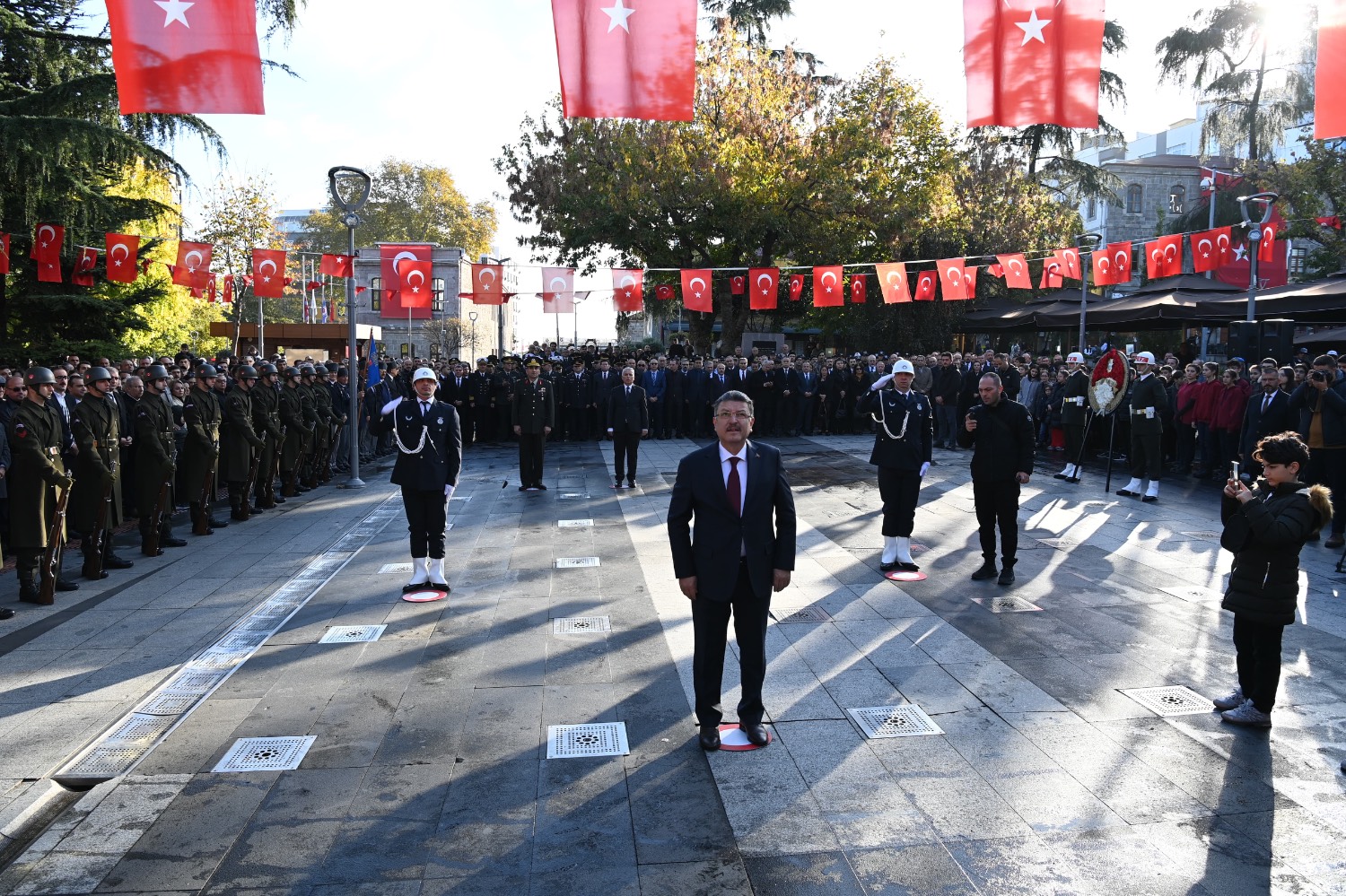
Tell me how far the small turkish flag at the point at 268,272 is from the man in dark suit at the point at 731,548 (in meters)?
18.8

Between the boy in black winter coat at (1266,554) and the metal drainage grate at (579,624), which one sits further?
the metal drainage grate at (579,624)

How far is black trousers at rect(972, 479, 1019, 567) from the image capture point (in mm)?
8984

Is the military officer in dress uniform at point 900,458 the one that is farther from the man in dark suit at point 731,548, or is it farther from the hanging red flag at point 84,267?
the hanging red flag at point 84,267

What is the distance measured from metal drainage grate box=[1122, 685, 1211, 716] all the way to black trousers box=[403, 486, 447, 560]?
5.72 m

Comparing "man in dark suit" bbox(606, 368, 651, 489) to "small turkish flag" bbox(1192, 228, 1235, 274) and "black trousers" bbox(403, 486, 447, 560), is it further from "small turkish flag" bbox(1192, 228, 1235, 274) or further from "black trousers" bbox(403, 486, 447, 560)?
"small turkish flag" bbox(1192, 228, 1235, 274)

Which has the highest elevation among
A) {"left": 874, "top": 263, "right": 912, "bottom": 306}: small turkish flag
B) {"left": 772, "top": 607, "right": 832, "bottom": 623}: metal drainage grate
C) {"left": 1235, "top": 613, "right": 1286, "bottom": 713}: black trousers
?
{"left": 874, "top": 263, "right": 912, "bottom": 306}: small turkish flag

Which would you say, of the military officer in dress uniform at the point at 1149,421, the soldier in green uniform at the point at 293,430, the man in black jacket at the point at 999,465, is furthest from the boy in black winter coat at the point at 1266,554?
the soldier in green uniform at the point at 293,430

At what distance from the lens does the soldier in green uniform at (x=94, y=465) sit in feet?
30.1

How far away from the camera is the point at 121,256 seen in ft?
62.8

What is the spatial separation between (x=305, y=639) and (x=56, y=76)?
1601 centimetres

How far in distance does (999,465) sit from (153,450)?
867cm

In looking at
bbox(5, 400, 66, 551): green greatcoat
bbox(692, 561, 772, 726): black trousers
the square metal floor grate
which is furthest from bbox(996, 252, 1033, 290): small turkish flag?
bbox(5, 400, 66, 551): green greatcoat

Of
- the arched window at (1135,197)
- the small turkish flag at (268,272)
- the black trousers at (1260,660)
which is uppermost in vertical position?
the arched window at (1135,197)

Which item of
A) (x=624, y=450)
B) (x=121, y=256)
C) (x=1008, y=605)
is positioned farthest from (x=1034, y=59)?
(x=121, y=256)
